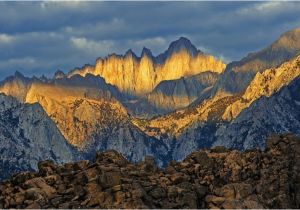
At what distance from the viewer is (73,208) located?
405 feet

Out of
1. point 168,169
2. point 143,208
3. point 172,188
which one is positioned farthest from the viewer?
point 168,169

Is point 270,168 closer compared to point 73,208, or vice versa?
point 73,208

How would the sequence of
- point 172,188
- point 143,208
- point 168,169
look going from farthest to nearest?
point 168,169 < point 172,188 < point 143,208

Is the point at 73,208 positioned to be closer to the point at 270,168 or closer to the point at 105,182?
the point at 105,182

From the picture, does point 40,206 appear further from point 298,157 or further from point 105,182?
point 298,157

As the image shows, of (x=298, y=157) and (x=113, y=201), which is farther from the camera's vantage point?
(x=298, y=157)

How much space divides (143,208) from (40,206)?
12157mm

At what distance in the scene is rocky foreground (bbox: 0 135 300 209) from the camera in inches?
4985

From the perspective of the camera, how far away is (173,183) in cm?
13625

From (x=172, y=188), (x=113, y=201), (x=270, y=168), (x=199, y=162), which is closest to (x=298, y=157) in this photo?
(x=270, y=168)

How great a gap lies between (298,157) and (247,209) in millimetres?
23725

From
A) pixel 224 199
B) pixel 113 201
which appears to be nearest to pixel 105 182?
pixel 113 201

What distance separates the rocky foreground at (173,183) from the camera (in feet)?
415

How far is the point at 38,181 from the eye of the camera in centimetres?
13275
